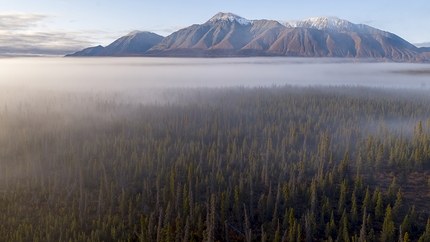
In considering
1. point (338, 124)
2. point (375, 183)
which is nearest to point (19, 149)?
point (375, 183)

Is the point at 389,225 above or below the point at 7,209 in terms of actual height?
above

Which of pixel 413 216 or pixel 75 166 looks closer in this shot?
pixel 413 216

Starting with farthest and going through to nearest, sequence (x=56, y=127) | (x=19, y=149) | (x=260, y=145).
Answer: (x=56, y=127) < (x=260, y=145) < (x=19, y=149)

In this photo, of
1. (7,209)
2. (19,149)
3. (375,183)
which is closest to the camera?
(7,209)

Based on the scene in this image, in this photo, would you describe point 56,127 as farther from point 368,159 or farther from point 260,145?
point 368,159

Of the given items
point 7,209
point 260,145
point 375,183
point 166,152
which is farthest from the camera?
point 260,145

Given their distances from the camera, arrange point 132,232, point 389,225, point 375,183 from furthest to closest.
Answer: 1. point 375,183
2. point 132,232
3. point 389,225

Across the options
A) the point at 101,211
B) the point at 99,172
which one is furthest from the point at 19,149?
the point at 101,211

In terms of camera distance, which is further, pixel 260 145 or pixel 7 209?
pixel 260 145

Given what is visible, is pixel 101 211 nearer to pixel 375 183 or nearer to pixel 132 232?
pixel 132 232
